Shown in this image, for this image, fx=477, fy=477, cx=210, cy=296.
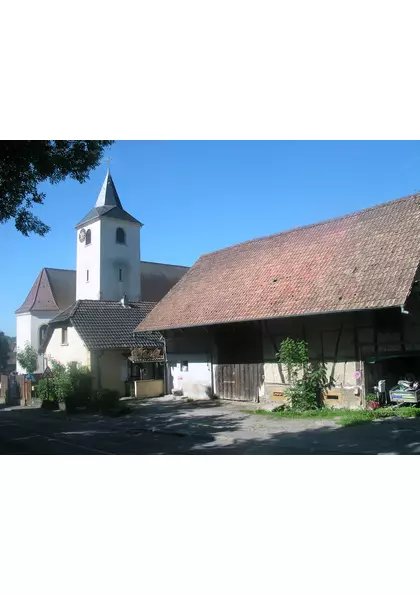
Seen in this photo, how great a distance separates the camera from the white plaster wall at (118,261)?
1506 inches

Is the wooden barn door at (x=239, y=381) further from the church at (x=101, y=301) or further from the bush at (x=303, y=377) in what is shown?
the church at (x=101, y=301)

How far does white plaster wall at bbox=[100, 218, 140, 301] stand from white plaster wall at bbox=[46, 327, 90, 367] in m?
13.2

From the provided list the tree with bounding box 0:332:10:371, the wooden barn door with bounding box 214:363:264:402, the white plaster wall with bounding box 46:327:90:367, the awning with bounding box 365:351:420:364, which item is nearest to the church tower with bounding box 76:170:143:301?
the white plaster wall with bounding box 46:327:90:367

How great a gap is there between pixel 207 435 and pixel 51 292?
35155mm

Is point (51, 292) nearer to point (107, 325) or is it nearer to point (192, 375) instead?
point (107, 325)

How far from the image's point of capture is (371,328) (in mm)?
13242

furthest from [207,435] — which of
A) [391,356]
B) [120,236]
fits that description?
[120,236]

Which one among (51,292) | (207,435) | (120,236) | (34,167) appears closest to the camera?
(34,167)

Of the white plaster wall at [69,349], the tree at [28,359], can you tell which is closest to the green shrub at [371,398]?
the white plaster wall at [69,349]

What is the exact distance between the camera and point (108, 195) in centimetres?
4112

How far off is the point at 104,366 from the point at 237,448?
13.3m

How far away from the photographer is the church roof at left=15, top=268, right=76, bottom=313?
42.3 meters

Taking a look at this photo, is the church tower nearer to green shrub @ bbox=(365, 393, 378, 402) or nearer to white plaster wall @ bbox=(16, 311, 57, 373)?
white plaster wall @ bbox=(16, 311, 57, 373)
